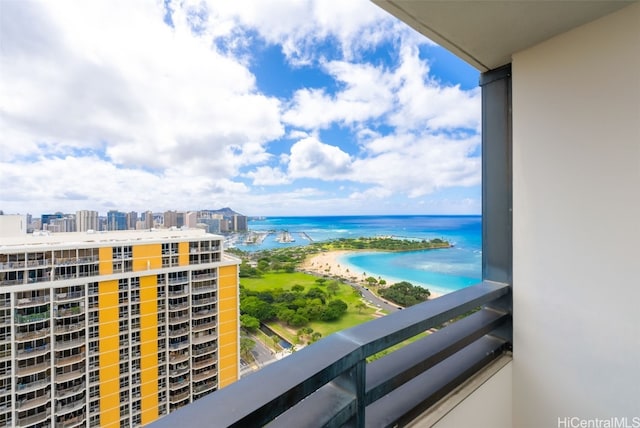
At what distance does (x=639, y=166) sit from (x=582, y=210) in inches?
7.1

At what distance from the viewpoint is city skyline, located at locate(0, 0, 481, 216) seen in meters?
1.80

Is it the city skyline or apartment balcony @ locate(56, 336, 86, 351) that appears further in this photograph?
the city skyline

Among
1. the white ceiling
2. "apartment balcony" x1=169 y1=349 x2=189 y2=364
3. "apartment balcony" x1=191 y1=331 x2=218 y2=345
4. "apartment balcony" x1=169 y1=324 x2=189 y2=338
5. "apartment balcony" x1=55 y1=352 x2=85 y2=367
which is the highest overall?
the white ceiling

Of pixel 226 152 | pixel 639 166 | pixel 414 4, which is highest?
pixel 226 152

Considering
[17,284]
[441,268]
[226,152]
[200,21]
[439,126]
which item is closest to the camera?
[17,284]

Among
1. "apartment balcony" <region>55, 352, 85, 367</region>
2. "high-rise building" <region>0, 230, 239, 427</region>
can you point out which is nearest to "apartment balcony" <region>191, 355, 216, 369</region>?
"high-rise building" <region>0, 230, 239, 427</region>

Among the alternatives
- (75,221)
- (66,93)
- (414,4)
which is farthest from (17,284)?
(414,4)

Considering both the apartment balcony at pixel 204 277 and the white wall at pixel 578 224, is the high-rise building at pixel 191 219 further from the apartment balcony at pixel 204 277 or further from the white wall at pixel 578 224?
the white wall at pixel 578 224

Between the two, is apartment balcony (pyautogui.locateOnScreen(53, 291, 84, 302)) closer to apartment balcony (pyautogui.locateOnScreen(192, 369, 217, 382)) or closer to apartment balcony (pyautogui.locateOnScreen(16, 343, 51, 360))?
apartment balcony (pyautogui.locateOnScreen(16, 343, 51, 360))

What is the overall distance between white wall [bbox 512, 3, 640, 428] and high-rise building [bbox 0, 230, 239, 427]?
4.46 ft

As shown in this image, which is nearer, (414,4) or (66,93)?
(414,4)

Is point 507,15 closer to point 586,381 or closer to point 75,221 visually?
point 586,381

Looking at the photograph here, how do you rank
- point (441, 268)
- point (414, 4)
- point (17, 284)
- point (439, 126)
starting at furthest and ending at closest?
point (439, 126), point (441, 268), point (17, 284), point (414, 4)

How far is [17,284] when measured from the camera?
4.36 feet
